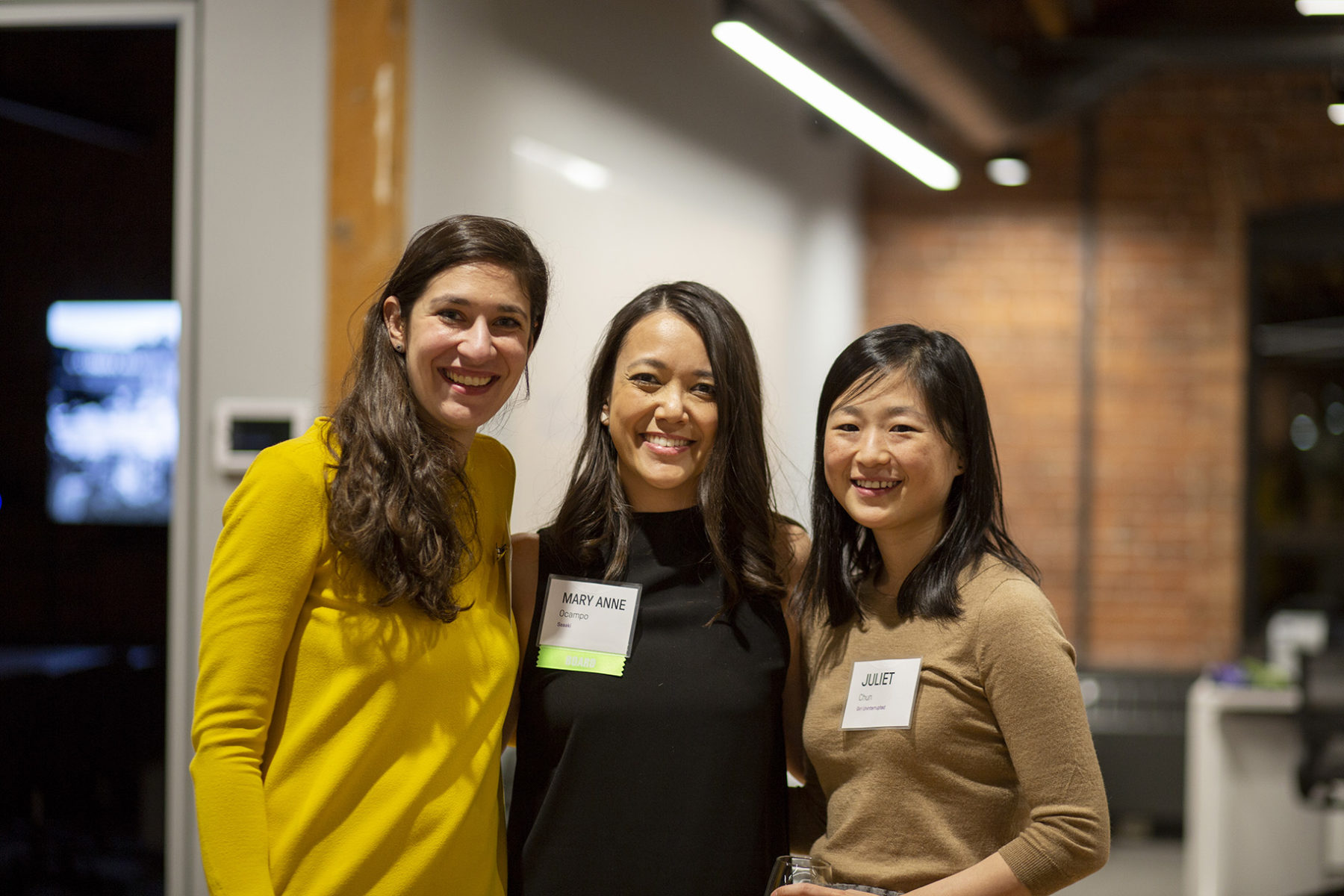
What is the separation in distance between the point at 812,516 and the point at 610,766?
1.56 ft

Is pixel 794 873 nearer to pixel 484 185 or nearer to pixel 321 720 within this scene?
pixel 321 720

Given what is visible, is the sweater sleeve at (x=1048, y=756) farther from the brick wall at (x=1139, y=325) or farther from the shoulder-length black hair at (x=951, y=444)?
the brick wall at (x=1139, y=325)

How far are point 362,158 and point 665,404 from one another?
124cm

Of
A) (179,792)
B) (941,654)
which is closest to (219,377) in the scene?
(179,792)

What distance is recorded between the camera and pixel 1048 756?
53.3 inches

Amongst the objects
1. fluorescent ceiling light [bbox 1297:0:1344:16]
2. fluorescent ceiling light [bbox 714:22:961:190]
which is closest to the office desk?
fluorescent ceiling light [bbox 714:22:961:190]

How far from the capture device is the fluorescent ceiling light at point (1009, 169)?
5.06 m

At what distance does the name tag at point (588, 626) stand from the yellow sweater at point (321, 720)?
17 centimetres

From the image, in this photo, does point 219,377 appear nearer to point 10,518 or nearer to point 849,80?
point 10,518

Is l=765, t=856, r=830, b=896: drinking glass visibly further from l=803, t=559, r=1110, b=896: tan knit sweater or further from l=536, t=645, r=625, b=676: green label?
l=536, t=645, r=625, b=676: green label

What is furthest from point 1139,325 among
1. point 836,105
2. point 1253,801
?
point 836,105

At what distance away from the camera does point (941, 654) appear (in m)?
1.45

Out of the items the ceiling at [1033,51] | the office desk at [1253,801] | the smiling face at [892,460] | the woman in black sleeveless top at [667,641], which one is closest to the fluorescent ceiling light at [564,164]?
the ceiling at [1033,51]

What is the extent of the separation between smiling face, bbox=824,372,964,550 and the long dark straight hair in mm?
213
